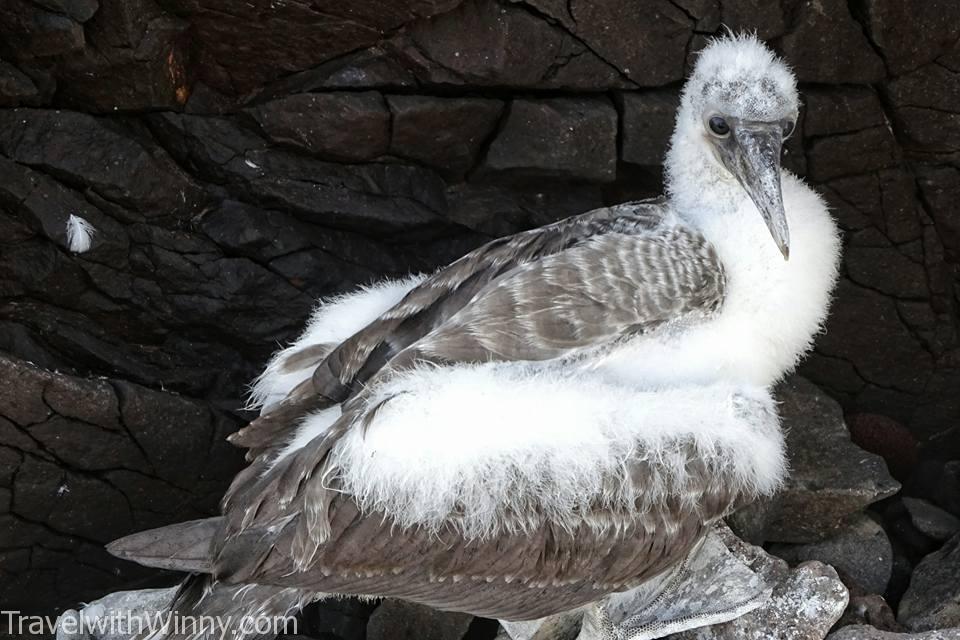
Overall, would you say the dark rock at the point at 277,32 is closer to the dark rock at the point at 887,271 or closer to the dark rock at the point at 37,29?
the dark rock at the point at 37,29

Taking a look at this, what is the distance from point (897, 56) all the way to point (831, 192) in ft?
1.67

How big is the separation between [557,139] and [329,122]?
76 cm

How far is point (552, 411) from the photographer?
8.98ft

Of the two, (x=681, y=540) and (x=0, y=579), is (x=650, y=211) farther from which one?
(x=0, y=579)

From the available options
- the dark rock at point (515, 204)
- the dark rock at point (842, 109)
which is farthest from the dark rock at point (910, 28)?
the dark rock at point (515, 204)

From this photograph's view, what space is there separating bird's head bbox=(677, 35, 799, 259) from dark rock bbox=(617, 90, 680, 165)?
1.91ft

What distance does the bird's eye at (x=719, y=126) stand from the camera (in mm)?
3232

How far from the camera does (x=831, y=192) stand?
410 centimetres

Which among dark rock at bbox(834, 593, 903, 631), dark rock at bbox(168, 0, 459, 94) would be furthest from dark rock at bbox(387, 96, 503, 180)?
dark rock at bbox(834, 593, 903, 631)

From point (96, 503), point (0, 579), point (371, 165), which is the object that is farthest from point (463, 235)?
point (0, 579)

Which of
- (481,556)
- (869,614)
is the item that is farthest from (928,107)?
(481,556)

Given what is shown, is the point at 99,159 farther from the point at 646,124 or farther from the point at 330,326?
the point at 646,124

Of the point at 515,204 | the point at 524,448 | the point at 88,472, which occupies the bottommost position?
the point at 88,472

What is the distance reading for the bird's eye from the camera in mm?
3232
